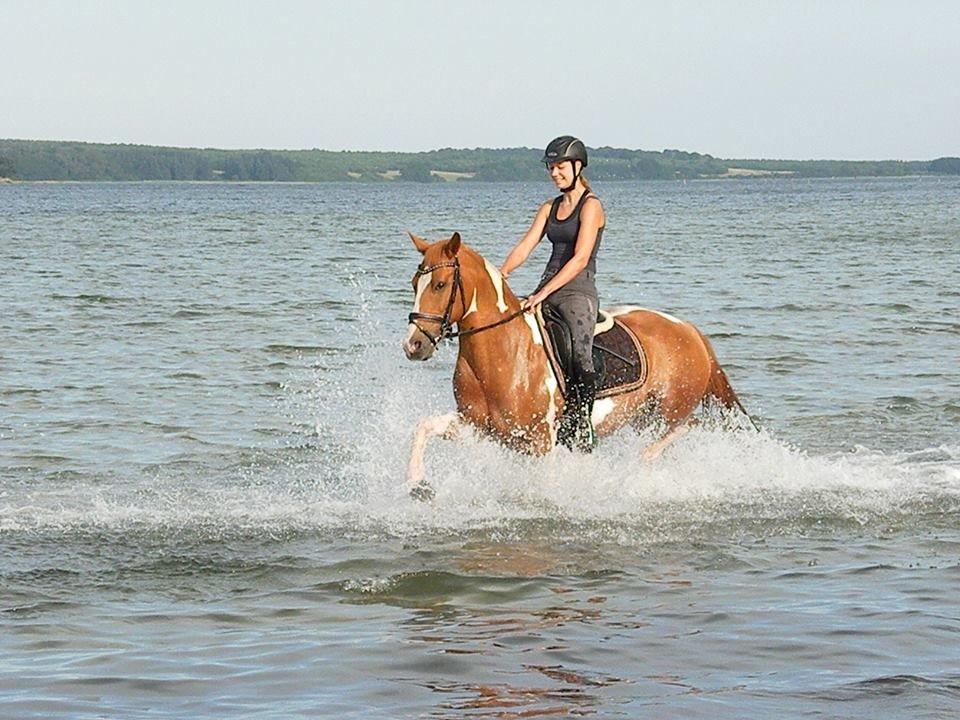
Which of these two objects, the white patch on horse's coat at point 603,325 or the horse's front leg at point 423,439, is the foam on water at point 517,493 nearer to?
the horse's front leg at point 423,439

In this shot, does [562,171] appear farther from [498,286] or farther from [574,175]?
[498,286]

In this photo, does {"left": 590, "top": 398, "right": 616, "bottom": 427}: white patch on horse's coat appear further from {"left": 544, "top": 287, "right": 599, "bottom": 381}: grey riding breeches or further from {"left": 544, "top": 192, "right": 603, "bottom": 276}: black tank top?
{"left": 544, "top": 192, "right": 603, "bottom": 276}: black tank top

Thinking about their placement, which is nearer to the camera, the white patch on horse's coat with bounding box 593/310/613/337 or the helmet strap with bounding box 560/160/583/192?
the helmet strap with bounding box 560/160/583/192

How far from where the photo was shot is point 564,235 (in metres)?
10.5

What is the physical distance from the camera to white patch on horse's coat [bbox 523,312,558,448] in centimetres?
1043

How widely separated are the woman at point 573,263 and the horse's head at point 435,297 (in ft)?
1.97

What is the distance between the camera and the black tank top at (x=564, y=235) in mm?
10414

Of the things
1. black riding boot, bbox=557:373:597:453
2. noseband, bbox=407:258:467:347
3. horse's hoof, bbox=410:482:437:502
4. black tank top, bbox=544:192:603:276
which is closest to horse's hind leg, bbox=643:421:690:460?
black riding boot, bbox=557:373:597:453

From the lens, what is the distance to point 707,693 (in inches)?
257

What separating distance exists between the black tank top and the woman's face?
12cm

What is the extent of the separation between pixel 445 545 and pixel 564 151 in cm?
268

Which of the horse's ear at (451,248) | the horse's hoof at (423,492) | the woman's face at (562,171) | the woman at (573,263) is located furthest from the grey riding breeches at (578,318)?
the horse's hoof at (423,492)

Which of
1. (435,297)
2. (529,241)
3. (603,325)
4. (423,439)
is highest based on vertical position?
(529,241)

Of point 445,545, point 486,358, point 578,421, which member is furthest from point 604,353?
point 445,545
